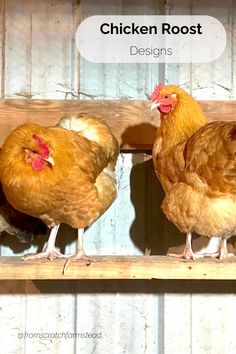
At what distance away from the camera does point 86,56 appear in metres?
2.02

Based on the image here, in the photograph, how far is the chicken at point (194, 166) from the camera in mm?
1489

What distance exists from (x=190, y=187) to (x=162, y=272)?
230mm

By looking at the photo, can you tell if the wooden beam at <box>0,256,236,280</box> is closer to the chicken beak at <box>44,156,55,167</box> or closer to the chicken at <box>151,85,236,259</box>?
the chicken at <box>151,85,236,259</box>

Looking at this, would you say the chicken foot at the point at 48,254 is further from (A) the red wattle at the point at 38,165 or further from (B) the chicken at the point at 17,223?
(A) the red wattle at the point at 38,165

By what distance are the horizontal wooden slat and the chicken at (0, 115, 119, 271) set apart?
0.15m

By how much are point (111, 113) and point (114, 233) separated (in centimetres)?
42

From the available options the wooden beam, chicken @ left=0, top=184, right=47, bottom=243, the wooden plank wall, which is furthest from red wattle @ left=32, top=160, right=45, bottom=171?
the wooden plank wall

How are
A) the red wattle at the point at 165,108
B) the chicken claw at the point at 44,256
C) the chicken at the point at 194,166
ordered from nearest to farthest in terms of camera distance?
the chicken at the point at 194,166 < the chicken claw at the point at 44,256 < the red wattle at the point at 165,108

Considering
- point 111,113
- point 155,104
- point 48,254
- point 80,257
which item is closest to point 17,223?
point 48,254

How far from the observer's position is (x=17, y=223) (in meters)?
1.83

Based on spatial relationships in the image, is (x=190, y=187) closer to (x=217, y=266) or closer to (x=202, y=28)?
(x=217, y=266)

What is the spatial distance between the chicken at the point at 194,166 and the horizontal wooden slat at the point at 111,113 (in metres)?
0.12

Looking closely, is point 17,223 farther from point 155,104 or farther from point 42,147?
point 155,104

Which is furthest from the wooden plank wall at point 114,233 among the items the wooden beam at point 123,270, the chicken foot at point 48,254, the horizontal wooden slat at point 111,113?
the wooden beam at point 123,270
